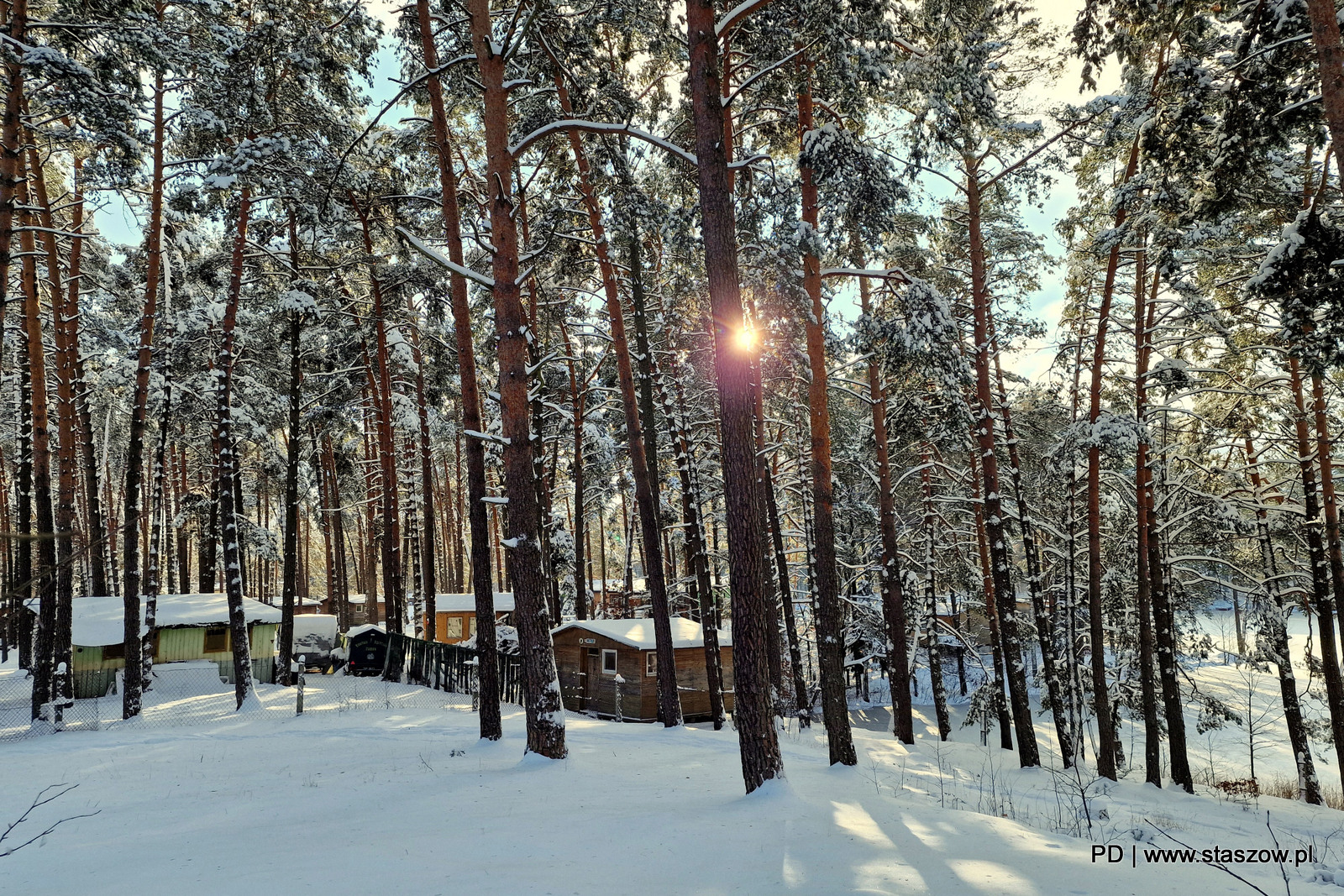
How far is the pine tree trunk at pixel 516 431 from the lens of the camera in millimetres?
8445

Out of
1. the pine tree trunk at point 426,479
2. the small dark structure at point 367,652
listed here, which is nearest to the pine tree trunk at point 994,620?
the pine tree trunk at point 426,479

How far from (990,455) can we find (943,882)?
997cm

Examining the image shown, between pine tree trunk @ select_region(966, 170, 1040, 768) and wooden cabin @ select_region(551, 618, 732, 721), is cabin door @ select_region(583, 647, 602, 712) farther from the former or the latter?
pine tree trunk @ select_region(966, 170, 1040, 768)

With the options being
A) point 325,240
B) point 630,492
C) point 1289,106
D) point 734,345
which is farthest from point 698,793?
point 630,492

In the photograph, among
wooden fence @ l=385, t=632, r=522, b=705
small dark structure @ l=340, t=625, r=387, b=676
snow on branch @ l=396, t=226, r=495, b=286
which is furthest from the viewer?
small dark structure @ l=340, t=625, r=387, b=676

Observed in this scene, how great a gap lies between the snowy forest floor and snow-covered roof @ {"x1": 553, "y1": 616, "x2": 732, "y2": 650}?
25.9 feet

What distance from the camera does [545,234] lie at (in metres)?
13.4

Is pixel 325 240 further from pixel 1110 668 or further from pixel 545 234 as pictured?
pixel 1110 668

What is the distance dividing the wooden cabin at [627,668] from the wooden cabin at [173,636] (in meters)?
8.50

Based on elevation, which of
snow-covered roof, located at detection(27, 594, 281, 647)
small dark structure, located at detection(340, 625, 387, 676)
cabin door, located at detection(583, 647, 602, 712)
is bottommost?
cabin door, located at detection(583, 647, 602, 712)

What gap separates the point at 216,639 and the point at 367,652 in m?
4.20

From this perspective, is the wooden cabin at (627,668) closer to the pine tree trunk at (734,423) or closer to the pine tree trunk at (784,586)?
the pine tree trunk at (784,586)

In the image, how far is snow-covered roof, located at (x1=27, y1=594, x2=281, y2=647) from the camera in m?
18.1

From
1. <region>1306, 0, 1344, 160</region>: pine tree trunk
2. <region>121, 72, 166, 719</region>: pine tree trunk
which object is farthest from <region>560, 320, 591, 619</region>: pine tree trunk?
<region>1306, 0, 1344, 160</region>: pine tree trunk
